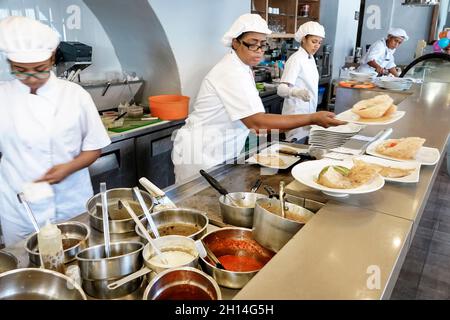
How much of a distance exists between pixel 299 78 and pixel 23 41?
3.24m

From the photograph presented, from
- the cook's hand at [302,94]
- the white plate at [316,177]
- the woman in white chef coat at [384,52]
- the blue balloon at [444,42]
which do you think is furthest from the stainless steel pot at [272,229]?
the woman in white chef coat at [384,52]

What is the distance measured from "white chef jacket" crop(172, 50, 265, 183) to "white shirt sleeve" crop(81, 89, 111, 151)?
1.73ft

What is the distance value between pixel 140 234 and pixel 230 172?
0.85 metres

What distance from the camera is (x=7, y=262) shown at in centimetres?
110

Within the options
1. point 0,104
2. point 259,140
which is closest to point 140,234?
point 0,104

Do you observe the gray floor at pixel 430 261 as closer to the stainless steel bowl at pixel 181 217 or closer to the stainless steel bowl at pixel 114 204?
the stainless steel bowl at pixel 181 217

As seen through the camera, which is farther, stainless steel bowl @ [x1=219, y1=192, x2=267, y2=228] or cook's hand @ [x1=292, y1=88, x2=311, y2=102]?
cook's hand @ [x1=292, y1=88, x2=311, y2=102]

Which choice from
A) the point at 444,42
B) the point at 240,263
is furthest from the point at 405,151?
the point at 444,42

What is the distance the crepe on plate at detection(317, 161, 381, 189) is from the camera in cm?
126

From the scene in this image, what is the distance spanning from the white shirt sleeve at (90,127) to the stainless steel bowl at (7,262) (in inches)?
37.4

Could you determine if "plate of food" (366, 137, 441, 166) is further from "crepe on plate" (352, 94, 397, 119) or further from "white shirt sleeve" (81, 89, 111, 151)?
"white shirt sleeve" (81, 89, 111, 151)

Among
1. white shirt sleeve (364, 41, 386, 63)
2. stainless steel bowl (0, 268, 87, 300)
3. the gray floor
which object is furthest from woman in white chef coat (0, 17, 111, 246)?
white shirt sleeve (364, 41, 386, 63)

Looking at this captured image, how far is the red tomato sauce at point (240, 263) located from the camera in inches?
45.5

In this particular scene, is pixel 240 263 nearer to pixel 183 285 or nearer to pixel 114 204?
pixel 183 285
